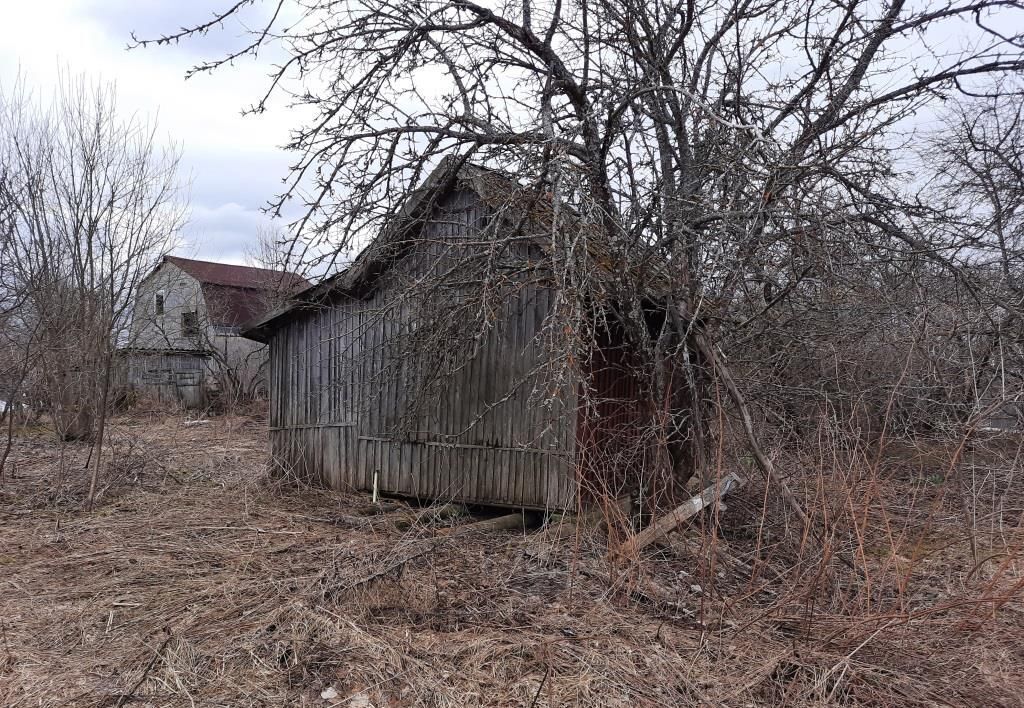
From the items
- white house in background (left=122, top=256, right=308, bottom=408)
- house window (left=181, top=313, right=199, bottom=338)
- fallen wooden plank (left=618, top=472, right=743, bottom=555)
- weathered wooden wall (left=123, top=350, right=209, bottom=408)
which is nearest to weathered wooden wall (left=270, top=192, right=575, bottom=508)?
fallen wooden plank (left=618, top=472, right=743, bottom=555)

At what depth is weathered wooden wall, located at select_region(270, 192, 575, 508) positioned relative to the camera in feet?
27.2

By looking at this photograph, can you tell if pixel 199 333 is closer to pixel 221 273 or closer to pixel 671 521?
pixel 221 273

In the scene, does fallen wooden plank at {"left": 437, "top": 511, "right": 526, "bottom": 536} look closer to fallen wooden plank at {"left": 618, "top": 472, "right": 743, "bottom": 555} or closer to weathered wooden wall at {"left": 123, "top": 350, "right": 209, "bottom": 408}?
fallen wooden plank at {"left": 618, "top": 472, "right": 743, "bottom": 555}

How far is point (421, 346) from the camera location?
786 cm

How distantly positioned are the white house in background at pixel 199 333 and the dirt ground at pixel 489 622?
15314mm

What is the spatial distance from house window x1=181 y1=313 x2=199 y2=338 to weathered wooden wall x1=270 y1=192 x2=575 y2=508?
17.7 metres

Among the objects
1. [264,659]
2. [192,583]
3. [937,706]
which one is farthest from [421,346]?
[937,706]

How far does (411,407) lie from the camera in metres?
8.77

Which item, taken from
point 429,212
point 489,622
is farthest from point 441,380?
Result: point 489,622

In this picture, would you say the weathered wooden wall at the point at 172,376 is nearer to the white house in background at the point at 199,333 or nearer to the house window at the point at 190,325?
the white house in background at the point at 199,333

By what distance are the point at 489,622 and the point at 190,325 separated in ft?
92.1

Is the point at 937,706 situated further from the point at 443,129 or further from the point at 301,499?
the point at 301,499

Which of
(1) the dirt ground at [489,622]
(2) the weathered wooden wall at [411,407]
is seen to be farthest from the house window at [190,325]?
(1) the dirt ground at [489,622]

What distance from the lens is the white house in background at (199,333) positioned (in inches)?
1009
